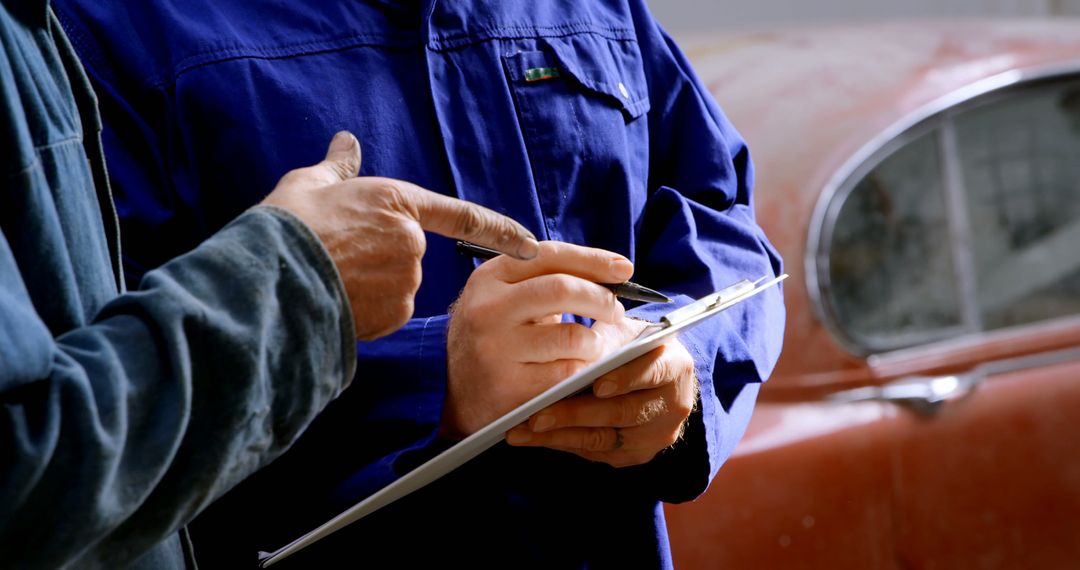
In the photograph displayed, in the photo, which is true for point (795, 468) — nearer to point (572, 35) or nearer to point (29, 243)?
point (572, 35)

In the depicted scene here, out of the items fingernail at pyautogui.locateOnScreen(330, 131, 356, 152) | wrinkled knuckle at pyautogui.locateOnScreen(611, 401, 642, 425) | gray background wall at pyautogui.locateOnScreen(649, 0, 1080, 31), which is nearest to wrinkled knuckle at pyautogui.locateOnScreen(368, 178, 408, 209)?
fingernail at pyautogui.locateOnScreen(330, 131, 356, 152)

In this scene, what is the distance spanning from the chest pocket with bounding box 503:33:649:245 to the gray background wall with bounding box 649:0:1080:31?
4.63 m

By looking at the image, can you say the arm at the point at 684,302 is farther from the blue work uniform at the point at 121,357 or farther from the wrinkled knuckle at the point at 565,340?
the blue work uniform at the point at 121,357

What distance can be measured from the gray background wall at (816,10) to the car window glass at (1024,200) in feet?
10.6

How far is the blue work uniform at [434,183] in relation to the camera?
1.42 metres

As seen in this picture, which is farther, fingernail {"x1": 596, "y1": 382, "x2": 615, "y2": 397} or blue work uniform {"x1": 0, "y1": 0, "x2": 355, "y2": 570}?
fingernail {"x1": 596, "y1": 382, "x2": 615, "y2": 397}

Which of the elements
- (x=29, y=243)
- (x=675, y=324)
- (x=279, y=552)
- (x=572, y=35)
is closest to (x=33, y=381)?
(x=29, y=243)

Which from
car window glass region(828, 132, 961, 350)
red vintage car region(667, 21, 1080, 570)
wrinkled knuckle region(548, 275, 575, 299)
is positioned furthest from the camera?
car window glass region(828, 132, 961, 350)

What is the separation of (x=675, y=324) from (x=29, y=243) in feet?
2.05

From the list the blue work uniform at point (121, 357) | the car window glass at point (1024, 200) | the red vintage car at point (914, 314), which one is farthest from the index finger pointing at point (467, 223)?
the car window glass at point (1024, 200)

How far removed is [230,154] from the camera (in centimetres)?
142

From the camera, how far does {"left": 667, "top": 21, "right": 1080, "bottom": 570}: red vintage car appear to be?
8.38 feet

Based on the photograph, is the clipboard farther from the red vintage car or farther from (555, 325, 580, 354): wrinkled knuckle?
the red vintage car

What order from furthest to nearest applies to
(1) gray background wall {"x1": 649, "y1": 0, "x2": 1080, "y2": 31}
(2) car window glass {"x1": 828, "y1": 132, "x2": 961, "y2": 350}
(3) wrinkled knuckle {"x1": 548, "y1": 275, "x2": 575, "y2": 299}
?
1. (1) gray background wall {"x1": 649, "y1": 0, "x2": 1080, "y2": 31}
2. (2) car window glass {"x1": 828, "y1": 132, "x2": 961, "y2": 350}
3. (3) wrinkled knuckle {"x1": 548, "y1": 275, "x2": 575, "y2": 299}
